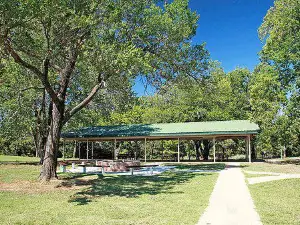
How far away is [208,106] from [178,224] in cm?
3136

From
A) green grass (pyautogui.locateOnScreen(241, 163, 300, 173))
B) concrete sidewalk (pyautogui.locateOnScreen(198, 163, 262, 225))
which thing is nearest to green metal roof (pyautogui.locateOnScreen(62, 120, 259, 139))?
green grass (pyautogui.locateOnScreen(241, 163, 300, 173))

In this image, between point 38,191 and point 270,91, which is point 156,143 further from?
point 38,191

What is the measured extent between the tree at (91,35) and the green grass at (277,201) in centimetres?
557

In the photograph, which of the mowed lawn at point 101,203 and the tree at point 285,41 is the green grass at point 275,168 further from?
the mowed lawn at point 101,203

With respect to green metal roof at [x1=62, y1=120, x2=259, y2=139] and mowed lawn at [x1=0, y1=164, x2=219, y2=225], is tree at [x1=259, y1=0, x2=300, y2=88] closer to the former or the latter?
green metal roof at [x1=62, y1=120, x2=259, y2=139]

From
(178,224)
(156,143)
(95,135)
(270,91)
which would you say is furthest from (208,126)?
(178,224)

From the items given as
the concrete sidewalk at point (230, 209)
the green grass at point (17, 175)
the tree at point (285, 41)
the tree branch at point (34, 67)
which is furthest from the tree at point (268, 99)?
the green grass at point (17, 175)

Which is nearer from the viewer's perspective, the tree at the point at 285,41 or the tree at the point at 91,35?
the tree at the point at 91,35

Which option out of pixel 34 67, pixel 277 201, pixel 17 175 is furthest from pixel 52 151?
pixel 277 201

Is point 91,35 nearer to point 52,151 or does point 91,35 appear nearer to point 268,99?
point 52,151

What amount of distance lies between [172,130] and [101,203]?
20211mm

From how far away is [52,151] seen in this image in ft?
43.9

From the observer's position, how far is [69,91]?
2505 cm

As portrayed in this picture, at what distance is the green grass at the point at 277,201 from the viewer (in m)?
6.71
